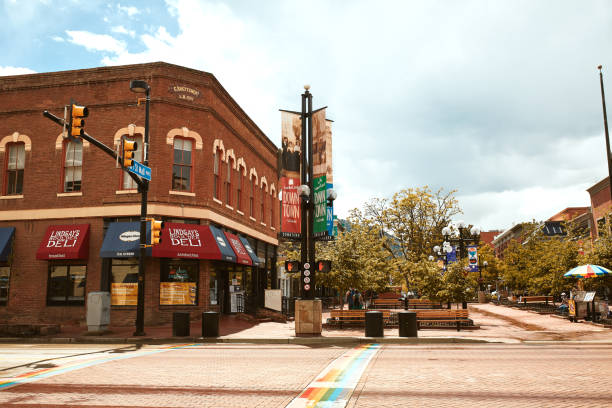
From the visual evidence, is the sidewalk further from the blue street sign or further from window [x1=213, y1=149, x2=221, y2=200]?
window [x1=213, y1=149, x2=221, y2=200]

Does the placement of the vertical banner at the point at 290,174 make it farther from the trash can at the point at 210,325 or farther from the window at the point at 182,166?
the window at the point at 182,166

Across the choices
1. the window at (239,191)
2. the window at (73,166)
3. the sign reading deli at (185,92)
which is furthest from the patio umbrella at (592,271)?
the window at (73,166)

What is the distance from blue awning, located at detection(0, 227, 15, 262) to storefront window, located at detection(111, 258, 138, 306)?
17.1 ft

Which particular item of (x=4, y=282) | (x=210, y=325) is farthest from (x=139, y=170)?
(x=4, y=282)

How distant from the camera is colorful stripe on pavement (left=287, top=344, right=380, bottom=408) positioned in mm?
6895

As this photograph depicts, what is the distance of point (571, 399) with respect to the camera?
694 cm

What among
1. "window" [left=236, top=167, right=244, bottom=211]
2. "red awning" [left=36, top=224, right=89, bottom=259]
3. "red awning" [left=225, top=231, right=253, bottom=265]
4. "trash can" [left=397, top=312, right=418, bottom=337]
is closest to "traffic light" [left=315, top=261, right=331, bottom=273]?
"trash can" [left=397, top=312, right=418, bottom=337]

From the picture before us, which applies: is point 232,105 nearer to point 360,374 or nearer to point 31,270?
point 31,270

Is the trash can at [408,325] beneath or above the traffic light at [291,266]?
beneath

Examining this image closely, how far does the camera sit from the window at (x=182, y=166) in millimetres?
23094

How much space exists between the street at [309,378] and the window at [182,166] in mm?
11081

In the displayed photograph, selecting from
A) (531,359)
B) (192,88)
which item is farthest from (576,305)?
(192,88)

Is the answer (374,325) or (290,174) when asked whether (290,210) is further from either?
(374,325)

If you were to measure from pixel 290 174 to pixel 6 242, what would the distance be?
14200 mm
